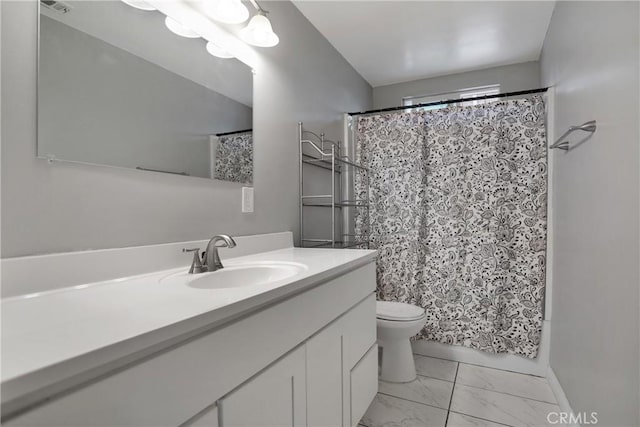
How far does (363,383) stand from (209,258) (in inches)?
34.6

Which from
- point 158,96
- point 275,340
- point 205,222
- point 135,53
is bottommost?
point 275,340

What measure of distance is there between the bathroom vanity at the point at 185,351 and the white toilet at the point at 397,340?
73 cm

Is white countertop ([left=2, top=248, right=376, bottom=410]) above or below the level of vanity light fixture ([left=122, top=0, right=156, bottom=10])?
below

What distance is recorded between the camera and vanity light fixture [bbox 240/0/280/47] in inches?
56.6

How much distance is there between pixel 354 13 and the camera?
2.10 metres

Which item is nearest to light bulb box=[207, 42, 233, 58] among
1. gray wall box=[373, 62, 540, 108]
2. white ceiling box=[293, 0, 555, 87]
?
white ceiling box=[293, 0, 555, 87]

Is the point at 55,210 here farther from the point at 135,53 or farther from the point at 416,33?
the point at 416,33

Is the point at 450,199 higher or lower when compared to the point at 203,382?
higher

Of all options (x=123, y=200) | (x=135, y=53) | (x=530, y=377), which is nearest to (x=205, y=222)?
(x=123, y=200)

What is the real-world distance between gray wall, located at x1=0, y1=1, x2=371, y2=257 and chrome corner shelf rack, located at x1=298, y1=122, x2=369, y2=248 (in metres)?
0.10

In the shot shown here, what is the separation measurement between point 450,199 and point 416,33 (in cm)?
122

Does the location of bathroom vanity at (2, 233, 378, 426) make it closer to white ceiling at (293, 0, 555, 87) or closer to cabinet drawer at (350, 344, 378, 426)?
cabinet drawer at (350, 344, 378, 426)

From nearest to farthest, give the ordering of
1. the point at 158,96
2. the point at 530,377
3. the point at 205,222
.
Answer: the point at 158,96, the point at 205,222, the point at 530,377

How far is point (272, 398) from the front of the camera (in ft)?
2.69
